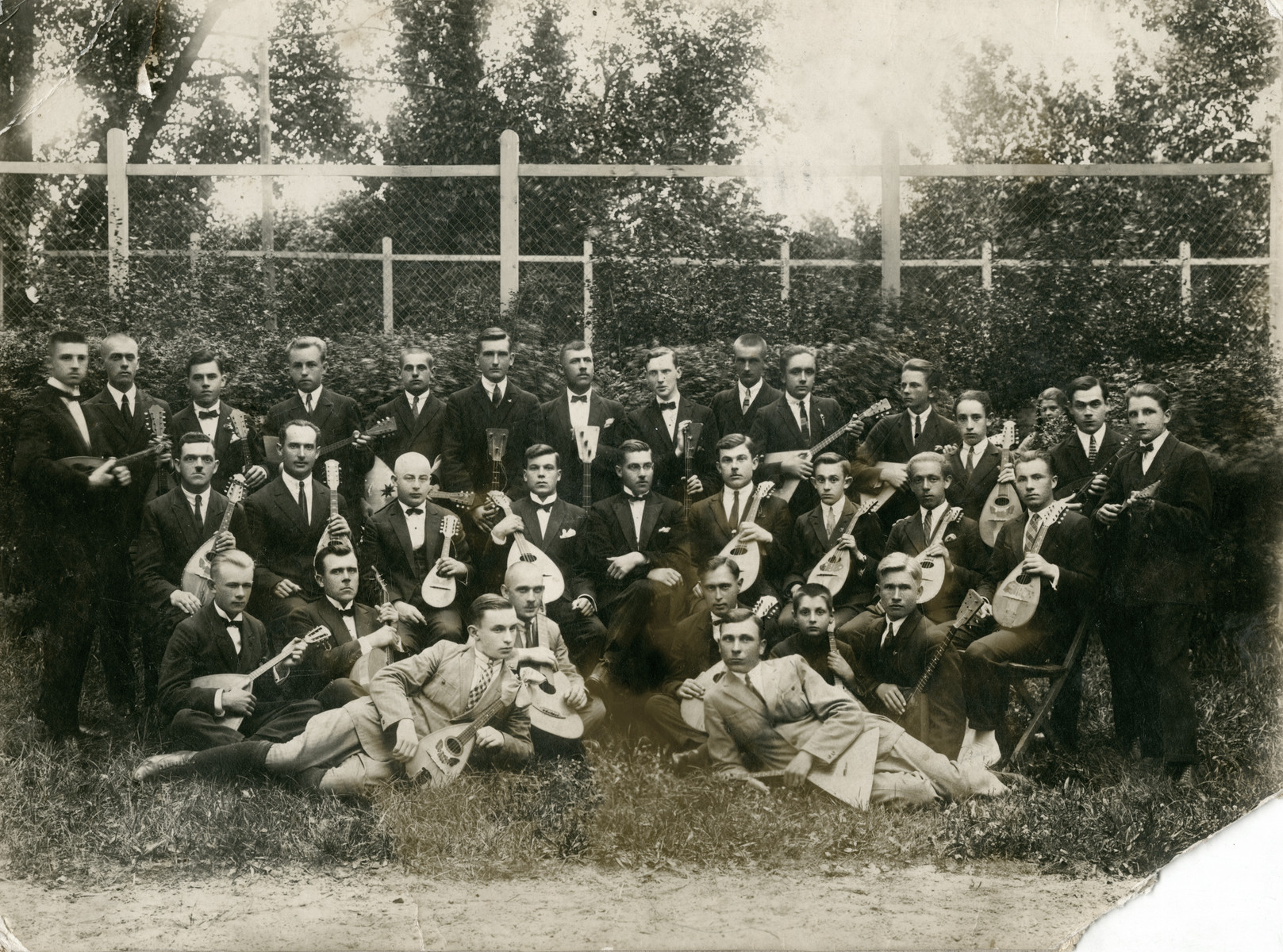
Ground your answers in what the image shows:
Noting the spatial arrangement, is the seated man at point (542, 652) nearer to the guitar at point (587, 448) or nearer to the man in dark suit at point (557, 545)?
the man in dark suit at point (557, 545)

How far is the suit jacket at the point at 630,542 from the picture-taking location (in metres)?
5.55

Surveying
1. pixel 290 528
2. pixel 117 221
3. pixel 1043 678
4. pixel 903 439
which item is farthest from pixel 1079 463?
pixel 117 221

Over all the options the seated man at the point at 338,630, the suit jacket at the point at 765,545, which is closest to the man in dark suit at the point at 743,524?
the suit jacket at the point at 765,545

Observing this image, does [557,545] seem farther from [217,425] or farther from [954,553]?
[954,553]

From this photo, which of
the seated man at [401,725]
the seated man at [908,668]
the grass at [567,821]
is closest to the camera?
the grass at [567,821]

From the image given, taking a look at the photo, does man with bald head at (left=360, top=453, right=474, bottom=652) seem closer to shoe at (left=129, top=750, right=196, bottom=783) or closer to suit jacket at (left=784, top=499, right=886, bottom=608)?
shoe at (left=129, top=750, right=196, bottom=783)

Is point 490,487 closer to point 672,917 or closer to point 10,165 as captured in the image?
point 672,917

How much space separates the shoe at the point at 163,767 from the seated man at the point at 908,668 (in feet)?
9.68

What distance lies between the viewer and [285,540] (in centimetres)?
549

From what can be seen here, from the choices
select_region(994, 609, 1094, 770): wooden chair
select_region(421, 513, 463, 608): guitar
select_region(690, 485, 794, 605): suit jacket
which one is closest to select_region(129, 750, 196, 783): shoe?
select_region(421, 513, 463, 608): guitar

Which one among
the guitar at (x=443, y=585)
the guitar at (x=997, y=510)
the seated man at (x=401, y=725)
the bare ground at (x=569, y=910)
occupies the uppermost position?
the guitar at (x=997, y=510)

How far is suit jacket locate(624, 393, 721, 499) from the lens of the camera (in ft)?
18.5

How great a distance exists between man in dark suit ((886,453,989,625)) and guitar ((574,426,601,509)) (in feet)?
4.52

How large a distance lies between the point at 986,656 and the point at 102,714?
3972 millimetres
